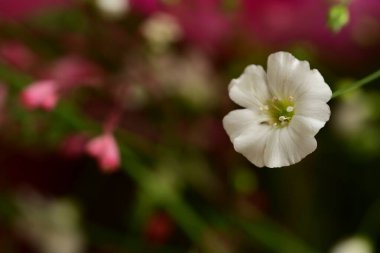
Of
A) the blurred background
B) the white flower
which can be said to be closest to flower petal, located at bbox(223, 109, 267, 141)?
the white flower

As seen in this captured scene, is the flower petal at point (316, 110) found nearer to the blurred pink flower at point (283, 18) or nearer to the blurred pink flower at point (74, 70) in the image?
the blurred pink flower at point (74, 70)

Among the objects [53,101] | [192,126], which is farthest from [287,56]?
[192,126]

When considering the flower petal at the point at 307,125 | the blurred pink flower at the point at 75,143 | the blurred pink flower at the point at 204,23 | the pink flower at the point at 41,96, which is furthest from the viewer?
the blurred pink flower at the point at 204,23

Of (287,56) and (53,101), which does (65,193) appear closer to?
(53,101)

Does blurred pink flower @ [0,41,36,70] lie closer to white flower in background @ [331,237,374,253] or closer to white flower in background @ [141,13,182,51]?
white flower in background @ [141,13,182,51]

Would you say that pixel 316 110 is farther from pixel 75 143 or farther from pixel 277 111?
pixel 75 143

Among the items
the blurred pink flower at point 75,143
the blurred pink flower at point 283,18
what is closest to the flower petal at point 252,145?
the blurred pink flower at point 75,143

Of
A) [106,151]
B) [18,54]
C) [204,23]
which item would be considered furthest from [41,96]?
[204,23]
